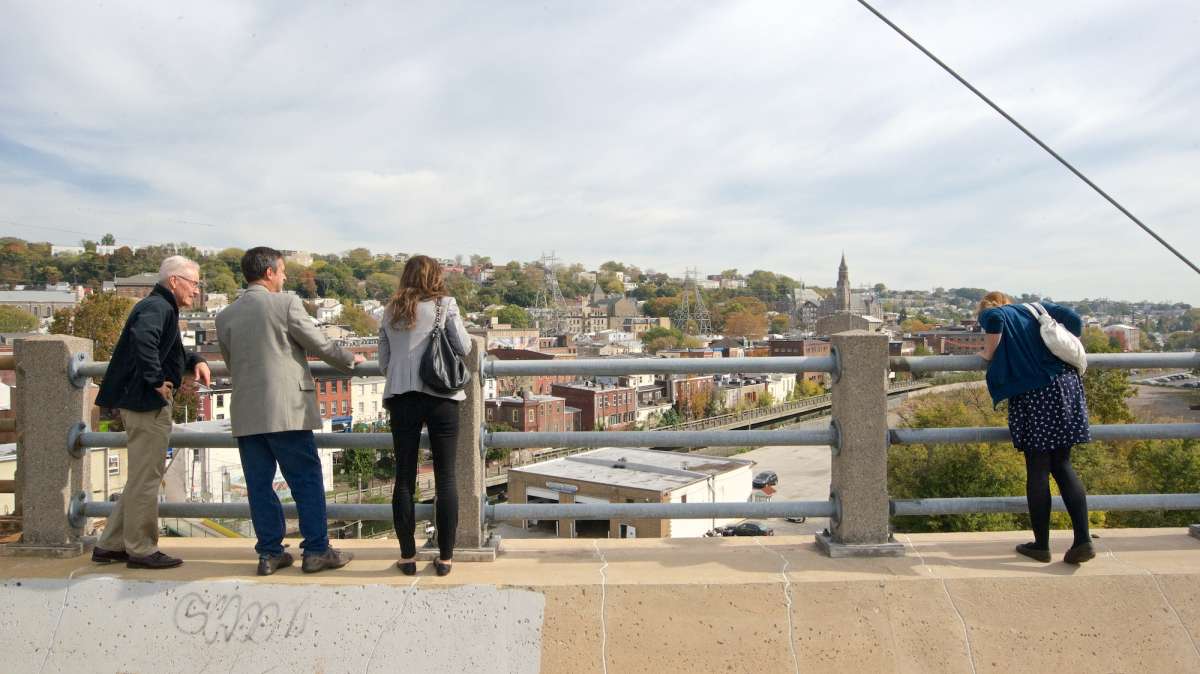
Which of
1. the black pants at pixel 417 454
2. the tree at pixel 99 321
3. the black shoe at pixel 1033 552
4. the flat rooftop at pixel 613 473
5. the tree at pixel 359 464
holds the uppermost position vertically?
the tree at pixel 99 321

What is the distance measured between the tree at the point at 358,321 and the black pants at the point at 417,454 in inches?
4581

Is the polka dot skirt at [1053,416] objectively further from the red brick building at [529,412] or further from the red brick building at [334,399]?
the red brick building at [334,399]

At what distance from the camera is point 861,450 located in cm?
401

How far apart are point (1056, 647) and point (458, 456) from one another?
2.96 m

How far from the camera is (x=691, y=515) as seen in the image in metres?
4.03

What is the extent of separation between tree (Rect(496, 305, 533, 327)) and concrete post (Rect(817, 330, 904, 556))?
158153 millimetres

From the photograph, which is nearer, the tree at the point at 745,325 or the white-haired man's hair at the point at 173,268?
the white-haired man's hair at the point at 173,268

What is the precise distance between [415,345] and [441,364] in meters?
0.17

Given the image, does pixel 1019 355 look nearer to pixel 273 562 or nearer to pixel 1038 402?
pixel 1038 402

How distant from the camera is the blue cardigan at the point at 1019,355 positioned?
3.94 meters

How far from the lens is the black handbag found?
376 cm

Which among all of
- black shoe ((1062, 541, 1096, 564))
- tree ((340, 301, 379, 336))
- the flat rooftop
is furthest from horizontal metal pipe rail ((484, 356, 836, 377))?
tree ((340, 301, 379, 336))

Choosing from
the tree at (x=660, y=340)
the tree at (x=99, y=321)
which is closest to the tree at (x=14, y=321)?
the tree at (x=99, y=321)

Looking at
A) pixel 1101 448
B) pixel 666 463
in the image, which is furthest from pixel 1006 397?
pixel 1101 448
